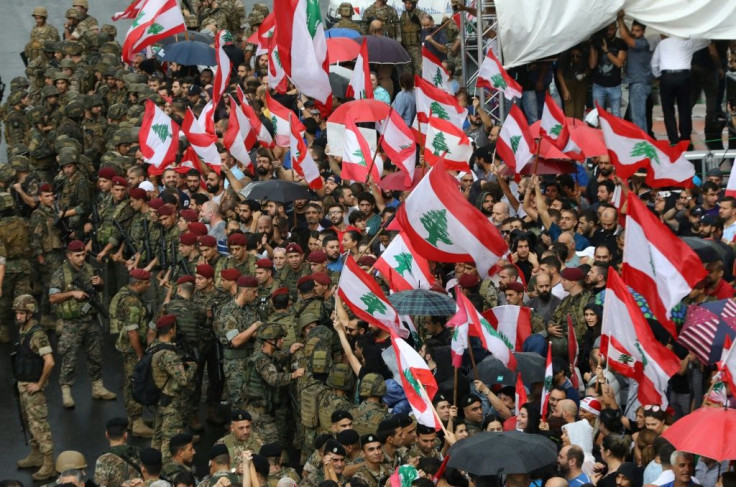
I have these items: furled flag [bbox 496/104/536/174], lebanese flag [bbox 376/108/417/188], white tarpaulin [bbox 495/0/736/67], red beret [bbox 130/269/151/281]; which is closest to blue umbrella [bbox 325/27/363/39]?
white tarpaulin [bbox 495/0/736/67]

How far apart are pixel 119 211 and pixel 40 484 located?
4659mm

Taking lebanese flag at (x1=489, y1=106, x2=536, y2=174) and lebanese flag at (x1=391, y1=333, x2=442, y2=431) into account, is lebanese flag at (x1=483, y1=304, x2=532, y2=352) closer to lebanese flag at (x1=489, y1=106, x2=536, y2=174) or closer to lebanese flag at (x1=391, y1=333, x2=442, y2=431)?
lebanese flag at (x1=391, y1=333, x2=442, y2=431)

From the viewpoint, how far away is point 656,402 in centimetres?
1309

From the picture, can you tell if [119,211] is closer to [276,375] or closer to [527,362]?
[276,375]

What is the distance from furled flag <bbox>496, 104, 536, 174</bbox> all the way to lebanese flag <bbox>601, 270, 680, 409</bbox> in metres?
5.41

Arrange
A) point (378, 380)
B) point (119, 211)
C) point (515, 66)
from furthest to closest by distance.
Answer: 1. point (515, 66)
2. point (119, 211)
3. point (378, 380)

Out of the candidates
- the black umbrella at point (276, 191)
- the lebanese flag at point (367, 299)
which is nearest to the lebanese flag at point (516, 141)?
the black umbrella at point (276, 191)

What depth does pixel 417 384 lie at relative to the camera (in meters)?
13.0

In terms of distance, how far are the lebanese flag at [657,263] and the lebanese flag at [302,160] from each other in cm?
646

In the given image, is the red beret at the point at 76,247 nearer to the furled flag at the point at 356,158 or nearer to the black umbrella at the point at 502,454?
the furled flag at the point at 356,158

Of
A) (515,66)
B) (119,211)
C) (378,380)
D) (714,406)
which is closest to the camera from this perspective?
(714,406)

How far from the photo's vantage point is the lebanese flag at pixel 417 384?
42.2 ft

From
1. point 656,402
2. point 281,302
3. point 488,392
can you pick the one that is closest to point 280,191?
point 281,302

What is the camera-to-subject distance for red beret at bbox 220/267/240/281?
16.6 metres
